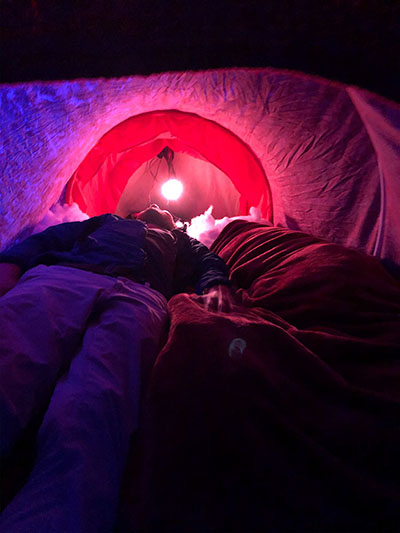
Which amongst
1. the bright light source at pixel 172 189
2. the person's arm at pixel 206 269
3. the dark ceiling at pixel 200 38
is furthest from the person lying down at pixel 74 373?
the bright light source at pixel 172 189

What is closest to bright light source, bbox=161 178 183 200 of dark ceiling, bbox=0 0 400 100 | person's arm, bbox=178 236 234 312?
person's arm, bbox=178 236 234 312

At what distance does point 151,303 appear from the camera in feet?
2.62

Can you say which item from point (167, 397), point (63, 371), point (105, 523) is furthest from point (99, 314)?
point (105, 523)

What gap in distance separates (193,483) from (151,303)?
479mm

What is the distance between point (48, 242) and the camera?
1.15m

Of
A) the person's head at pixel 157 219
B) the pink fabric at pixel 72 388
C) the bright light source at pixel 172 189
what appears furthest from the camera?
the bright light source at pixel 172 189

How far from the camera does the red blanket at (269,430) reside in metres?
0.36

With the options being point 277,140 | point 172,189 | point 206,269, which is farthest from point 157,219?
point 172,189

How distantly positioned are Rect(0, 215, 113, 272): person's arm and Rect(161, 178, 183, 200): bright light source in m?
1.90

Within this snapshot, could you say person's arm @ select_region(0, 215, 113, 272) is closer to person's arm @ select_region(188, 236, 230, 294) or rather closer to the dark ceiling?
person's arm @ select_region(188, 236, 230, 294)

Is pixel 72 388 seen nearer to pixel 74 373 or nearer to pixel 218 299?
pixel 74 373

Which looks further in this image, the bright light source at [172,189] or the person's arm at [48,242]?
the bright light source at [172,189]

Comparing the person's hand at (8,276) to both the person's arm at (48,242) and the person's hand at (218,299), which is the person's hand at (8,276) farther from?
the person's hand at (218,299)

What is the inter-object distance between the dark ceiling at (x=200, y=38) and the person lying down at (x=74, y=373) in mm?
445
